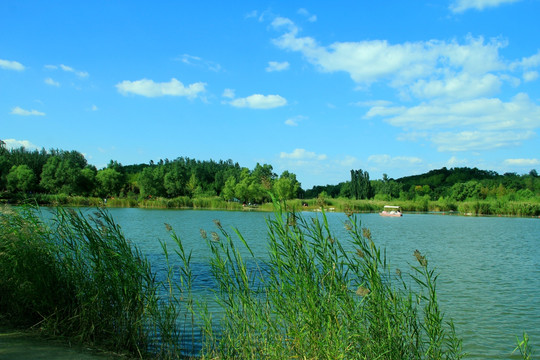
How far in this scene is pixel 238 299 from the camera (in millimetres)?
A: 5695

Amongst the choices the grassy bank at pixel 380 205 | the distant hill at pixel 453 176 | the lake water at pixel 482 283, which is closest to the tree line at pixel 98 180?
the grassy bank at pixel 380 205

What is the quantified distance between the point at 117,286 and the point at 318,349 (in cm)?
317

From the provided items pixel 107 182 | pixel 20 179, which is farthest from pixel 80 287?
pixel 107 182

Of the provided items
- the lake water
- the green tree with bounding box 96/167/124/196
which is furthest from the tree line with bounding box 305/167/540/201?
the lake water

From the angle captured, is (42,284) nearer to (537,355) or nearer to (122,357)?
(122,357)

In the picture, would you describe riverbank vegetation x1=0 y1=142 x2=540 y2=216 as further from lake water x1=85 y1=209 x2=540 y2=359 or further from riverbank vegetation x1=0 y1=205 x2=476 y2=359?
riverbank vegetation x1=0 y1=205 x2=476 y2=359

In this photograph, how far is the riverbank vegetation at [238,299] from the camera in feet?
13.9

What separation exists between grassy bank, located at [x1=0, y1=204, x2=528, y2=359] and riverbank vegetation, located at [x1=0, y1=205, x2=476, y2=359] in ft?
0.06

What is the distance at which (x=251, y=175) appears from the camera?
313ft

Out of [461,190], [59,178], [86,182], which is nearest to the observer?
[59,178]

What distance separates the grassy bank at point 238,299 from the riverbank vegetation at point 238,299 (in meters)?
0.02

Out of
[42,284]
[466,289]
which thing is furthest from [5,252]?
[466,289]

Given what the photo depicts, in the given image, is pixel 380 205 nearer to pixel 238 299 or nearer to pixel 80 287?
pixel 238 299

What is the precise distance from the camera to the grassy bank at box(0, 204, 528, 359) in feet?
13.9
